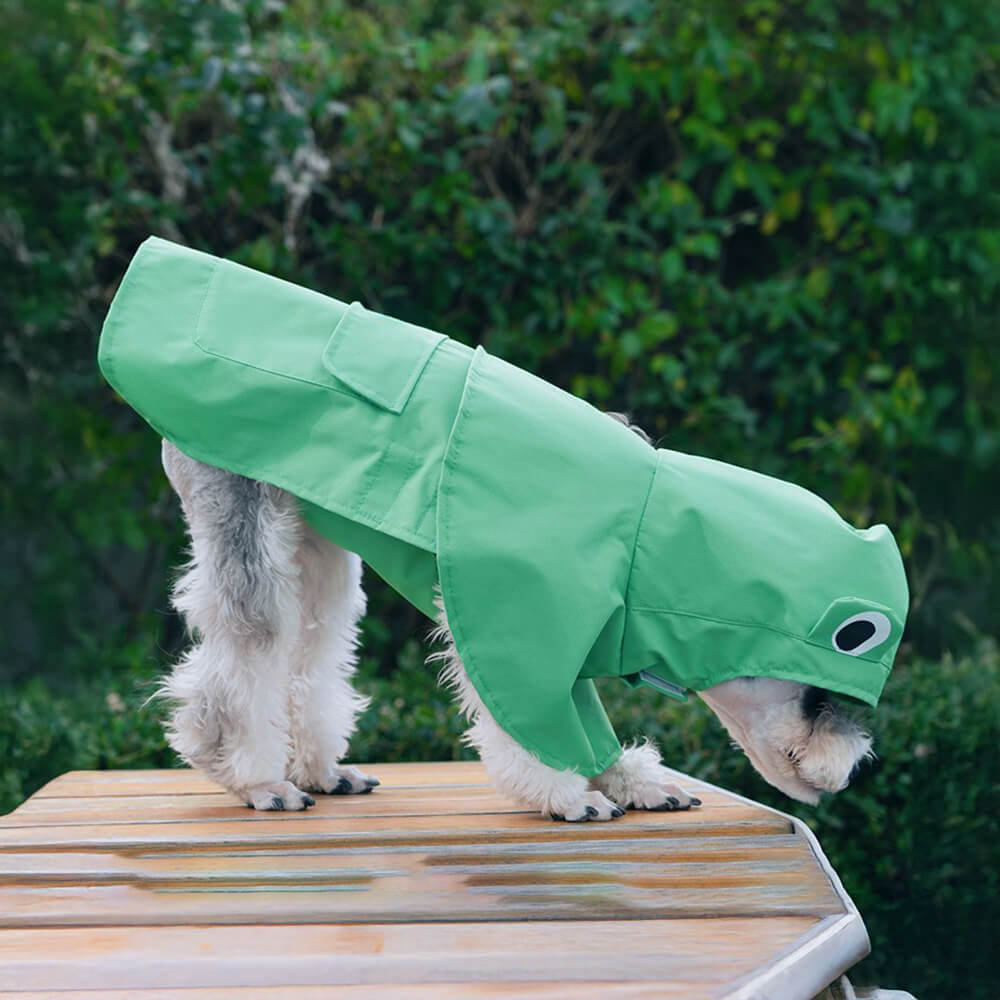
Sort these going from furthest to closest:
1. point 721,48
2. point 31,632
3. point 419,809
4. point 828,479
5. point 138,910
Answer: point 31,632 → point 828,479 → point 721,48 → point 419,809 → point 138,910

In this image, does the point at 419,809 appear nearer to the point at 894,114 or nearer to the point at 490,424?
the point at 490,424

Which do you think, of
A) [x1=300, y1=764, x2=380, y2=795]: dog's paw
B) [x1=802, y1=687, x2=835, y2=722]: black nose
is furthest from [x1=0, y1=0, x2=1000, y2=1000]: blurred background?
[x1=802, y1=687, x2=835, y2=722]: black nose

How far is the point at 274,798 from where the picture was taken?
312 cm

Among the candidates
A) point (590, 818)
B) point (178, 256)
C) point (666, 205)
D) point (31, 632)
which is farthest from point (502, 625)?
point (31, 632)

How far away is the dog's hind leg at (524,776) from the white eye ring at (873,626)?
2.23 feet

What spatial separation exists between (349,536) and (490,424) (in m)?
0.48

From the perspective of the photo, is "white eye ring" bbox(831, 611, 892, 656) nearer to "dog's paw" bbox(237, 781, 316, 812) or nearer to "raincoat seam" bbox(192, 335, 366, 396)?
"raincoat seam" bbox(192, 335, 366, 396)

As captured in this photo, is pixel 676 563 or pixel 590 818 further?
pixel 590 818

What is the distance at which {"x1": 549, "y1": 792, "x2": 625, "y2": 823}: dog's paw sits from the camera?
2990mm

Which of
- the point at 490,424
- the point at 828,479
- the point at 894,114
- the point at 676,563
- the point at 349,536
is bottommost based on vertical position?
the point at 828,479

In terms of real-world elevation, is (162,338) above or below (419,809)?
above

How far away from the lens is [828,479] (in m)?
5.80

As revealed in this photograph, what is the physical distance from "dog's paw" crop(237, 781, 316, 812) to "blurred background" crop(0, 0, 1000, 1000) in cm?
213

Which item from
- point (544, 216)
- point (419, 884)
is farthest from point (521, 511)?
point (544, 216)
